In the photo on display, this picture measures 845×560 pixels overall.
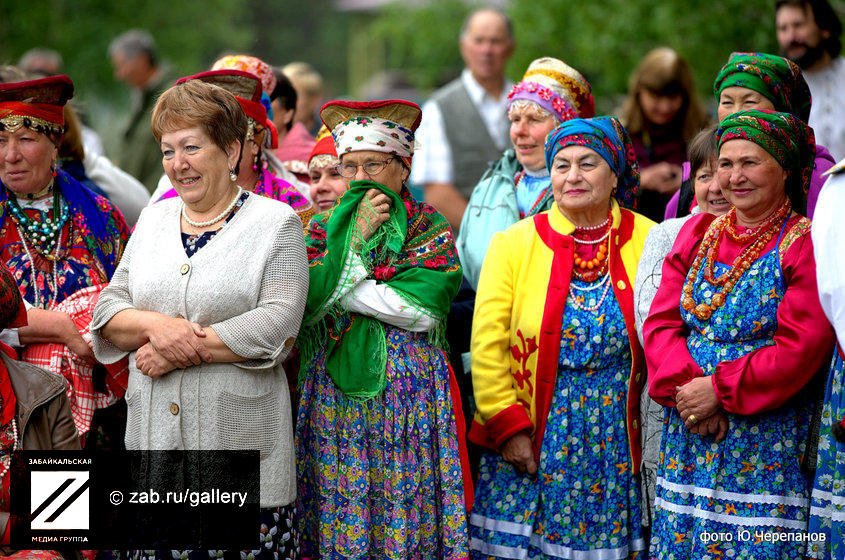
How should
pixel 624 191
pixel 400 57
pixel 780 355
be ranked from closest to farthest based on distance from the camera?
pixel 780 355 < pixel 624 191 < pixel 400 57

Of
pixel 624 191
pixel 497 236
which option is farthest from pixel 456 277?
pixel 624 191

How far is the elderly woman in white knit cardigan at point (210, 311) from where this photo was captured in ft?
14.2

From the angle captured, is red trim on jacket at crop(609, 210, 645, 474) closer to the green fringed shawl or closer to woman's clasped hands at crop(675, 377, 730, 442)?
woman's clasped hands at crop(675, 377, 730, 442)

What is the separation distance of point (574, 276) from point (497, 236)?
1.25ft

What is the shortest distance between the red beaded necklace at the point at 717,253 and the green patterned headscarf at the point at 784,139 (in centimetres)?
9

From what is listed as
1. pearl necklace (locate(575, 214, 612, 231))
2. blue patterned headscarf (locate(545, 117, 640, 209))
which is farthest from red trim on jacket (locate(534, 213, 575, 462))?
blue patterned headscarf (locate(545, 117, 640, 209))

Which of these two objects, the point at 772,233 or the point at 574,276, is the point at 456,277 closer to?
the point at 574,276

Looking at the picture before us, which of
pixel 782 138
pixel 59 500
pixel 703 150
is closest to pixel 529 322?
pixel 703 150

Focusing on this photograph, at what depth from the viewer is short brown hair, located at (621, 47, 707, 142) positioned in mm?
6977

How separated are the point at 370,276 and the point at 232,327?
72 centimetres

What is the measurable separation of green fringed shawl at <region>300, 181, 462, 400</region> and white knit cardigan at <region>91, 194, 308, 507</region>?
0.87 feet

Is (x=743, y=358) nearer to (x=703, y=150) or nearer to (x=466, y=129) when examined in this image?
(x=703, y=150)

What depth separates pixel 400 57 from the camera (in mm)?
24031

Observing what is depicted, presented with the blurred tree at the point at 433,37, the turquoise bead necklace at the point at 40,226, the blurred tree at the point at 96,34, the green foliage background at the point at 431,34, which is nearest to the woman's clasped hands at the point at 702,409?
the turquoise bead necklace at the point at 40,226
